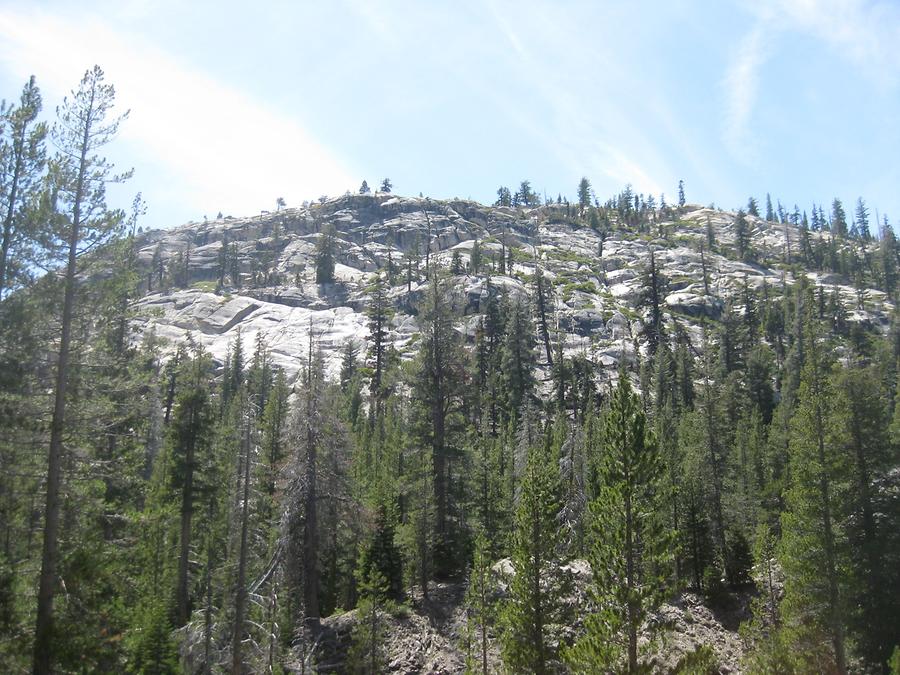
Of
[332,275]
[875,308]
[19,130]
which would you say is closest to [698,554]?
[19,130]

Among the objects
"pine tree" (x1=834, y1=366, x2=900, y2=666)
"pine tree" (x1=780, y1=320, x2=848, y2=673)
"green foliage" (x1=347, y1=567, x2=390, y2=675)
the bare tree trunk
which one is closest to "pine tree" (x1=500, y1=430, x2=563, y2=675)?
"green foliage" (x1=347, y1=567, x2=390, y2=675)

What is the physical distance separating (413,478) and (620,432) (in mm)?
14573

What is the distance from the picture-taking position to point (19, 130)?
46.1ft

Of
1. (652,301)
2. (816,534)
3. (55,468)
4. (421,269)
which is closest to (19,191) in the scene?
(55,468)

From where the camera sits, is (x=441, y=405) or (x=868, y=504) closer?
(x=868, y=504)

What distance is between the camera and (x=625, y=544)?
1716 centimetres

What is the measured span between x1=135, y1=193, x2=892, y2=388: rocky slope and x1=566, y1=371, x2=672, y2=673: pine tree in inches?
1978

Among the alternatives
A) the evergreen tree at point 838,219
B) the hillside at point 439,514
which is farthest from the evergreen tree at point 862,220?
the hillside at point 439,514

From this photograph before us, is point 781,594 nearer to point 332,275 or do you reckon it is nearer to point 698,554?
point 698,554

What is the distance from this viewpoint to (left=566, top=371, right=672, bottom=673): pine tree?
16.4 meters

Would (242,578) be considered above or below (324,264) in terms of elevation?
below

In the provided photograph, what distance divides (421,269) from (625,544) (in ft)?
335

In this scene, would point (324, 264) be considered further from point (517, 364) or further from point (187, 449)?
point (187, 449)

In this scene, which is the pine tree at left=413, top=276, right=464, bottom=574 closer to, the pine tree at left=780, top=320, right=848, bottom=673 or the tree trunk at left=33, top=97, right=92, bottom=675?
the pine tree at left=780, top=320, right=848, bottom=673
